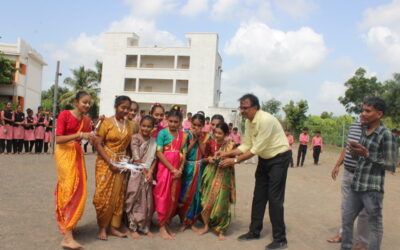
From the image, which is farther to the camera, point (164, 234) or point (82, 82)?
point (82, 82)

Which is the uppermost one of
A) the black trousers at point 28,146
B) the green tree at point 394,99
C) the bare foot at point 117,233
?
the green tree at point 394,99

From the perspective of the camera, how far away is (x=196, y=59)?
1310 inches

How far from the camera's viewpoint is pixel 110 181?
3947 millimetres

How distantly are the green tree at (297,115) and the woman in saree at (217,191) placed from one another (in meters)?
28.0

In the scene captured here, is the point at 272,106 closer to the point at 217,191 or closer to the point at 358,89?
the point at 358,89

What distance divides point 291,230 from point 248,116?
6.11ft

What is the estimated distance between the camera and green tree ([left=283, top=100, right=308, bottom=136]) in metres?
31.3

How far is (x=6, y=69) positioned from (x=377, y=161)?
28556mm

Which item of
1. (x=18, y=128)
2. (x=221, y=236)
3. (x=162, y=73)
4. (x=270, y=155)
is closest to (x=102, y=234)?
(x=221, y=236)

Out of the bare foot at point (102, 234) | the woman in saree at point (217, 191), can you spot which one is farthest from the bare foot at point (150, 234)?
the woman in saree at point (217, 191)

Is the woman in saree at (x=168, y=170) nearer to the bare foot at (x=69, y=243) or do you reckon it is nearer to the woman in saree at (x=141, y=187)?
the woman in saree at (x=141, y=187)

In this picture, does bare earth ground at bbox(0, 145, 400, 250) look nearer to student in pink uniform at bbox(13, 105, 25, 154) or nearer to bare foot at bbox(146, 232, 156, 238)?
bare foot at bbox(146, 232, 156, 238)

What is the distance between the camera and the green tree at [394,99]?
22188 millimetres

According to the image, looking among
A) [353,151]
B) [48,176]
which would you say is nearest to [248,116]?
[353,151]
